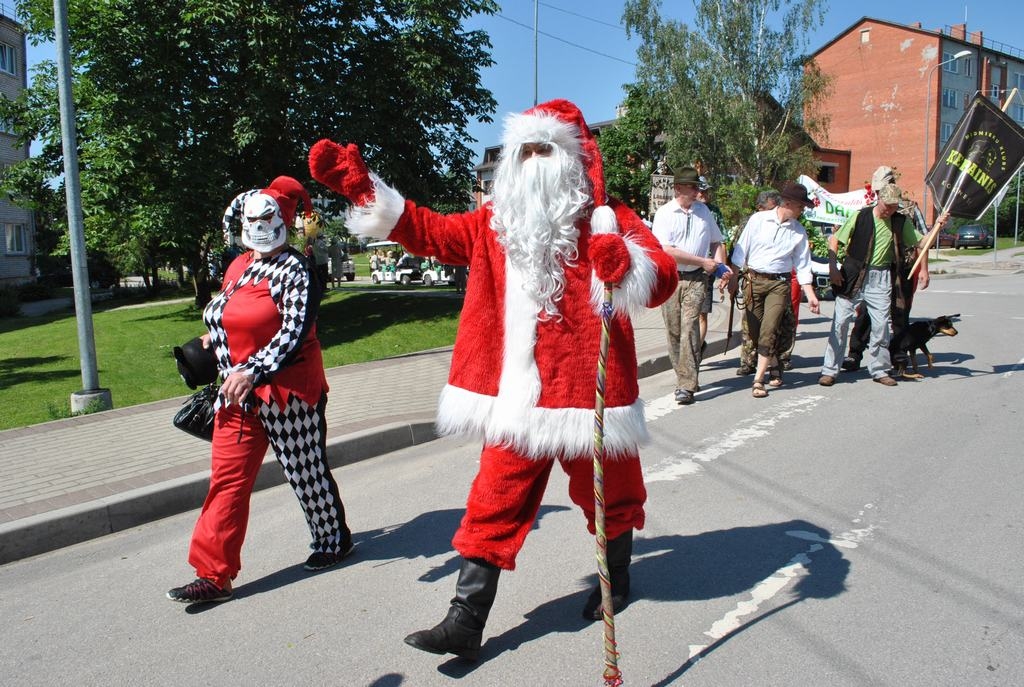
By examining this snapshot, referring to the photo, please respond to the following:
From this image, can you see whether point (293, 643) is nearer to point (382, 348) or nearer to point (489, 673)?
point (489, 673)

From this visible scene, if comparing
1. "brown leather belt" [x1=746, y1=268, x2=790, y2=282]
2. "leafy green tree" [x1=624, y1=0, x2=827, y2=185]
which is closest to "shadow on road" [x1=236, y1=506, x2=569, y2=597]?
"brown leather belt" [x1=746, y1=268, x2=790, y2=282]

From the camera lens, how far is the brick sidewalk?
452 centimetres

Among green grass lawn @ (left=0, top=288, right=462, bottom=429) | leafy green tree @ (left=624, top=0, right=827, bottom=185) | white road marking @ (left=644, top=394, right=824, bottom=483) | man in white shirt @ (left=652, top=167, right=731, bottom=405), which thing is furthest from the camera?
leafy green tree @ (left=624, top=0, right=827, bottom=185)

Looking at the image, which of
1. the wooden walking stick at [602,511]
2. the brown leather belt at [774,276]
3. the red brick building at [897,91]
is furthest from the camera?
the red brick building at [897,91]

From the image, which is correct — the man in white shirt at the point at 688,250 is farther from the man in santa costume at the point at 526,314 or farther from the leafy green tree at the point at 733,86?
the leafy green tree at the point at 733,86

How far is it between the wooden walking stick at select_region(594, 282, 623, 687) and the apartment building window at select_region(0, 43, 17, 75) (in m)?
40.4

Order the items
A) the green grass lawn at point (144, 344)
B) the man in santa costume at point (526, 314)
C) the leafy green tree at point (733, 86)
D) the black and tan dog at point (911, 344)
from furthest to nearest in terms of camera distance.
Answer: the leafy green tree at point (733, 86)
the green grass lawn at point (144, 344)
the black and tan dog at point (911, 344)
the man in santa costume at point (526, 314)

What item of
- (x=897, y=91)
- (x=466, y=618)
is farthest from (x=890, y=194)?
(x=897, y=91)

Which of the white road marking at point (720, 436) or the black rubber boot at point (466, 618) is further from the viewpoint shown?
the white road marking at point (720, 436)

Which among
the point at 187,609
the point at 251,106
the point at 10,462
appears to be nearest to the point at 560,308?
the point at 187,609

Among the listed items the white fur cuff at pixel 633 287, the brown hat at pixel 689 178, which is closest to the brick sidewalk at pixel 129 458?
the white fur cuff at pixel 633 287

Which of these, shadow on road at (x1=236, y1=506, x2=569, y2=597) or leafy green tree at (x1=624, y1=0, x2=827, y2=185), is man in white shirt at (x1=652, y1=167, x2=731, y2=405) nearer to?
shadow on road at (x1=236, y1=506, x2=569, y2=597)

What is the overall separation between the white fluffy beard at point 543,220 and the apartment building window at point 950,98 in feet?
200

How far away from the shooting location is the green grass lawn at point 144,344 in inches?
347
